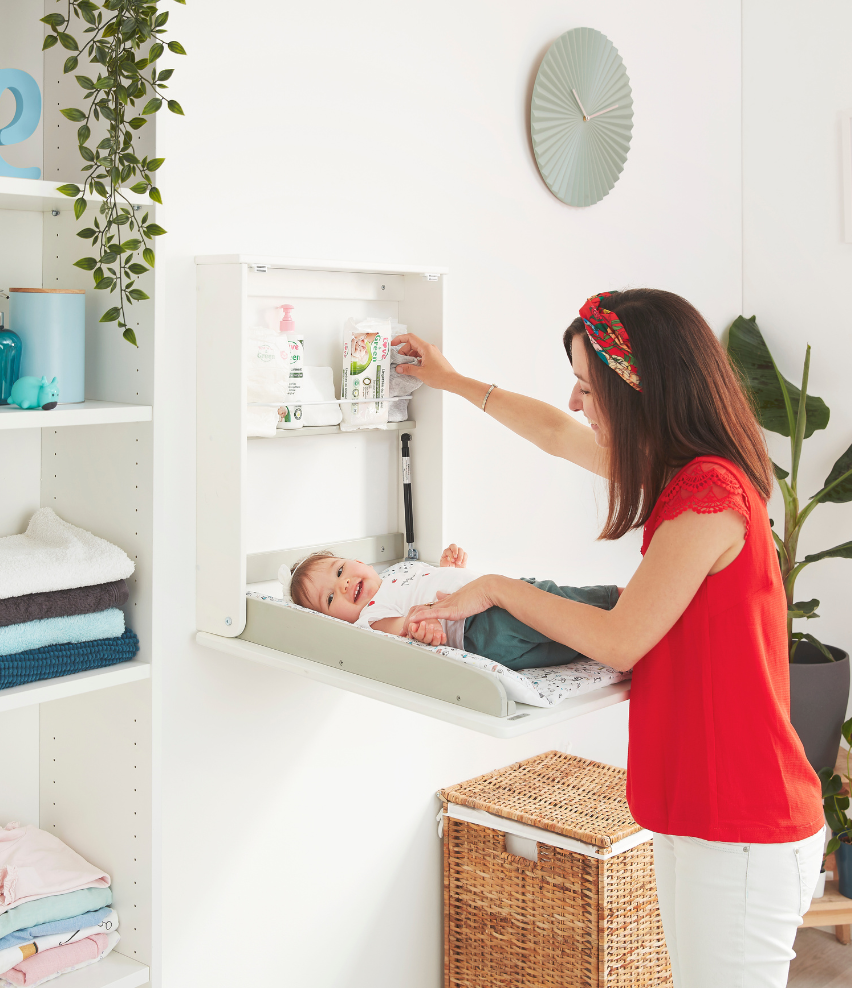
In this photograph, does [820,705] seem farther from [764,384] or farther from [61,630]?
[61,630]

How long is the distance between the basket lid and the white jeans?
490 millimetres

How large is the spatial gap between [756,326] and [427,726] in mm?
1611

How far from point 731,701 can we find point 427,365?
0.84 metres

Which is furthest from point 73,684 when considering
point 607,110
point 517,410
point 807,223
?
point 807,223

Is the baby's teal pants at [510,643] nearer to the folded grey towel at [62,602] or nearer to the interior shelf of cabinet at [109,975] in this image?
the folded grey towel at [62,602]

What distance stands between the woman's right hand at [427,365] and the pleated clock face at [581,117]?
0.64 meters

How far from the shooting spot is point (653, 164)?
2.60m

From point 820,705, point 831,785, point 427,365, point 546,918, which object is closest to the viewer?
point 427,365

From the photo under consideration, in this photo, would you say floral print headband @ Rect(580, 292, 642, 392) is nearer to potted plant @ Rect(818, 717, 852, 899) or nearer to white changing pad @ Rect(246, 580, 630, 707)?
white changing pad @ Rect(246, 580, 630, 707)

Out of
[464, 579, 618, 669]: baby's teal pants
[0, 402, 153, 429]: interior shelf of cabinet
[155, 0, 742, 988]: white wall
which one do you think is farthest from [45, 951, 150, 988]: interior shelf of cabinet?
[0, 402, 153, 429]: interior shelf of cabinet

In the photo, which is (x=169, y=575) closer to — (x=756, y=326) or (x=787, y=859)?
(x=787, y=859)

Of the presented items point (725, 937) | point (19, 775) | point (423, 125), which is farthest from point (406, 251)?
point (725, 937)

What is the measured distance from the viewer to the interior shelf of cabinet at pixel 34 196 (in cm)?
117

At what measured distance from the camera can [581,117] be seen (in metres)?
2.32
